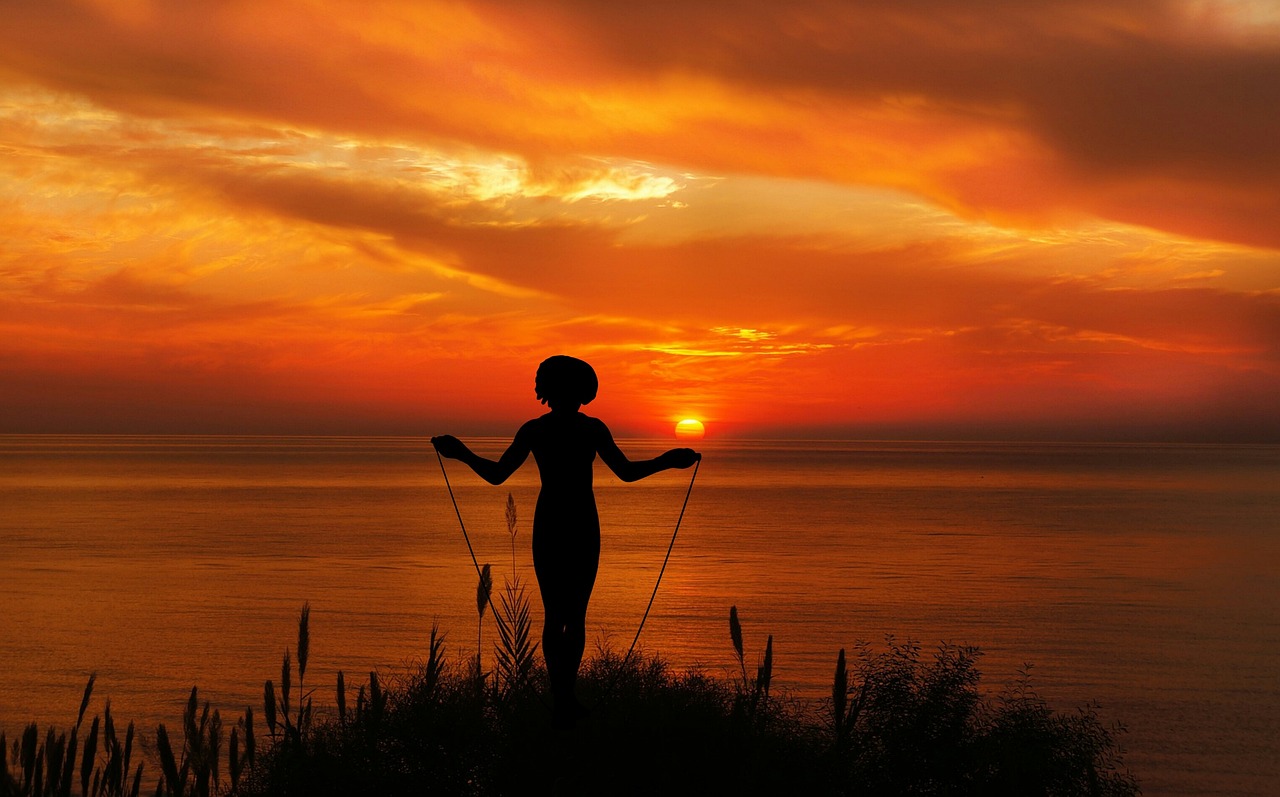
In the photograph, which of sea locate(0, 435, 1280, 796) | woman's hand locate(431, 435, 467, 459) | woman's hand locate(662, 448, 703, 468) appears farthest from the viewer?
sea locate(0, 435, 1280, 796)

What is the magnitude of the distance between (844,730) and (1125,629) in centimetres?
2297

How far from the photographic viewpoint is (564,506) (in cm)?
858

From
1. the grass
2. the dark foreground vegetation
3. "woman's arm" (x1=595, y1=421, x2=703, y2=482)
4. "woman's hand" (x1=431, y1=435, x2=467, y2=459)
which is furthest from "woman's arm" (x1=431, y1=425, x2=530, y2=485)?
the dark foreground vegetation

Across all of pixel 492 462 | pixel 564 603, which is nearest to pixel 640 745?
pixel 564 603

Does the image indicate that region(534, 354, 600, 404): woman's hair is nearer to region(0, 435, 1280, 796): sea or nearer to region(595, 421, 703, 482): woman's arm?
region(595, 421, 703, 482): woman's arm

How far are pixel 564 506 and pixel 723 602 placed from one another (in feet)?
72.2

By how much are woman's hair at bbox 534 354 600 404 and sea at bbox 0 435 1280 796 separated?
6.45 ft

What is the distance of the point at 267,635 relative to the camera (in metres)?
25.2

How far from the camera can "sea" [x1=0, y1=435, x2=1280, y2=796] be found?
19.7 metres

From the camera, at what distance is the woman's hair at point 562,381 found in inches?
340

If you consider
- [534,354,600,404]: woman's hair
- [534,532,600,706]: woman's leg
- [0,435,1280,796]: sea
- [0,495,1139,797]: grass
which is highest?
[534,354,600,404]: woman's hair

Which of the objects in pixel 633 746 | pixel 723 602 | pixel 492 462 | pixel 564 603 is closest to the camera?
pixel 492 462

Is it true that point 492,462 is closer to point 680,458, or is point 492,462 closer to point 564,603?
point 564,603

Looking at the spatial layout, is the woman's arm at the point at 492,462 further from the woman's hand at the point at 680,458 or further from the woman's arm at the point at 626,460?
the woman's hand at the point at 680,458
